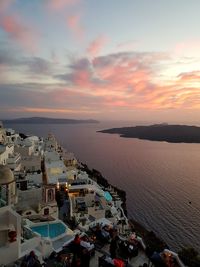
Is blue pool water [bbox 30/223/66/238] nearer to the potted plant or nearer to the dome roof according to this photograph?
the dome roof

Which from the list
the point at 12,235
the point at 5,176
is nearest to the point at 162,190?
the point at 5,176

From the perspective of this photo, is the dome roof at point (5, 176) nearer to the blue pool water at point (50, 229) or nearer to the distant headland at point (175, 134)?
the blue pool water at point (50, 229)

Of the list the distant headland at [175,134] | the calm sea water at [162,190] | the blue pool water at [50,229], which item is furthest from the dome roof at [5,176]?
the distant headland at [175,134]

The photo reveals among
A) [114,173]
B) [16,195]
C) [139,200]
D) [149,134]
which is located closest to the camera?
[16,195]

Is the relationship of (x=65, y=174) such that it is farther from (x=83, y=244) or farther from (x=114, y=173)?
(x=114, y=173)

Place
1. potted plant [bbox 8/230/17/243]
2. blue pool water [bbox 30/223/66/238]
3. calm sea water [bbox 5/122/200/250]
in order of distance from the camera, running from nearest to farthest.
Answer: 1. potted plant [bbox 8/230/17/243]
2. blue pool water [bbox 30/223/66/238]
3. calm sea water [bbox 5/122/200/250]

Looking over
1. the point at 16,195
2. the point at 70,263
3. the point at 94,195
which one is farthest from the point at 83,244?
the point at 94,195

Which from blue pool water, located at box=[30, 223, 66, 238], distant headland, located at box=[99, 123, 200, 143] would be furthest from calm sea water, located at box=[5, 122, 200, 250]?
distant headland, located at box=[99, 123, 200, 143]

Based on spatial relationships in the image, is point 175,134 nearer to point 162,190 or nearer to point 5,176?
point 162,190
